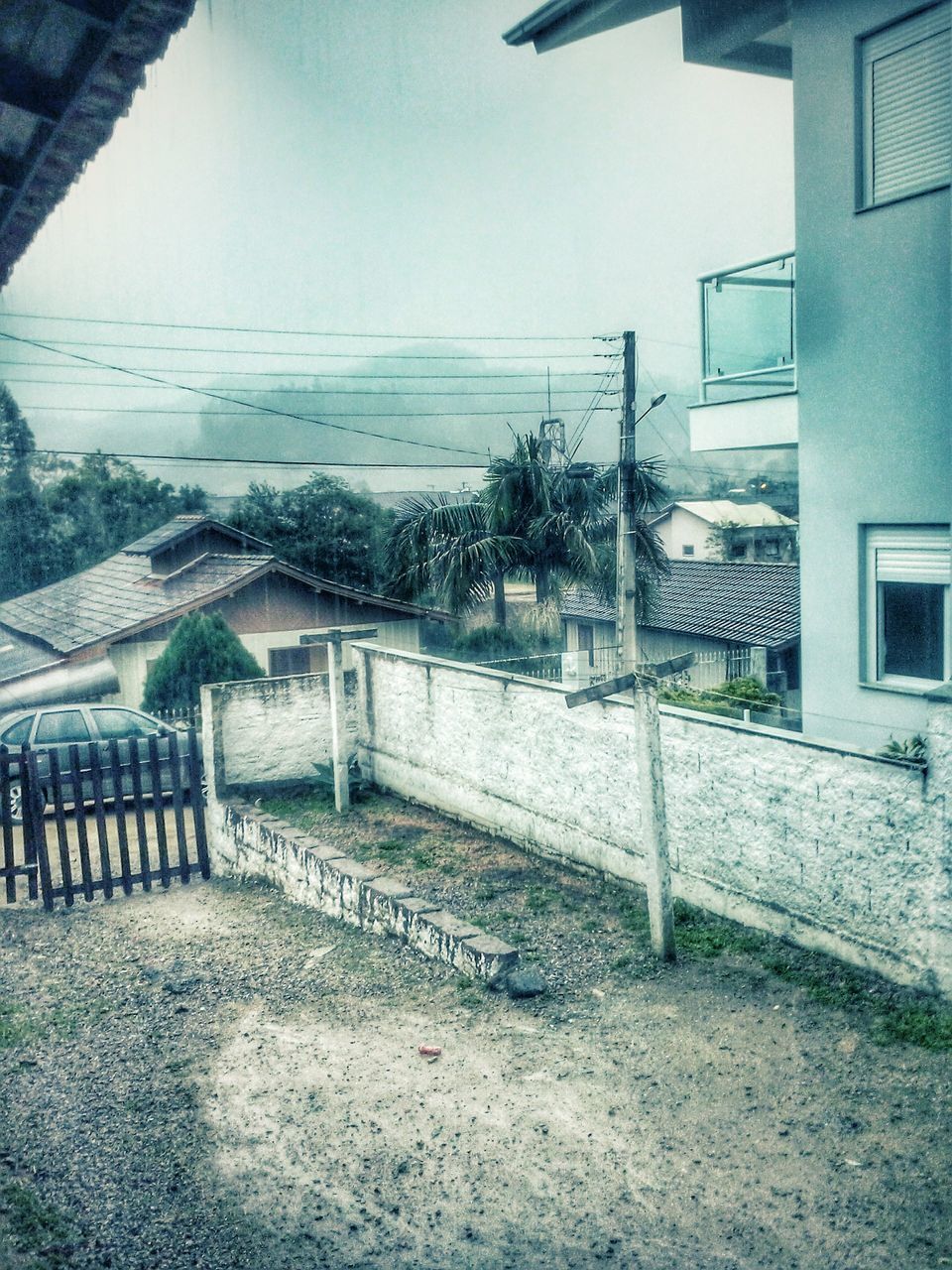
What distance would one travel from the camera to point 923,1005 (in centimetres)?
515

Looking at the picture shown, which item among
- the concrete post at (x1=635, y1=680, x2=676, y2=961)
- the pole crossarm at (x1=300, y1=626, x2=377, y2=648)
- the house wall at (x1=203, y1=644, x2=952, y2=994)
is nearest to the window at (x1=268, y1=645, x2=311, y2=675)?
the house wall at (x1=203, y1=644, x2=952, y2=994)

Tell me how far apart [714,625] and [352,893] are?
44.9 ft

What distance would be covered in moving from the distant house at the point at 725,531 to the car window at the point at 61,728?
53.9 feet

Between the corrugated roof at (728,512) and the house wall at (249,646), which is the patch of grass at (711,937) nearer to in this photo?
the house wall at (249,646)

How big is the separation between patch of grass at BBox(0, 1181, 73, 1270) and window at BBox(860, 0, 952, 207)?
7.43m

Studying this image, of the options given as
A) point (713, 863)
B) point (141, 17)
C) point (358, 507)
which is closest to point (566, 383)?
point (358, 507)

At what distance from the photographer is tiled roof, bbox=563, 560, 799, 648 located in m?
18.5

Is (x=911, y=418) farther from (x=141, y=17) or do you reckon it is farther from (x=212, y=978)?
(x=141, y=17)

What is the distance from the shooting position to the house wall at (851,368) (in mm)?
6793

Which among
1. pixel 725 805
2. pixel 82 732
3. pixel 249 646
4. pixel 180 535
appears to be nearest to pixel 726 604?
pixel 249 646

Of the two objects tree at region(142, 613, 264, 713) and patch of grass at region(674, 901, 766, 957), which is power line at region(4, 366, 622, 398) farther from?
patch of grass at region(674, 901, 766, 957)

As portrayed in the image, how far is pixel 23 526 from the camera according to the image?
23.7 meters

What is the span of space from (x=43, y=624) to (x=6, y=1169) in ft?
49.8

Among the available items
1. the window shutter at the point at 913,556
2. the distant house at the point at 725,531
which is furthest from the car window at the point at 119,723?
the distant house at the point at 725,531
